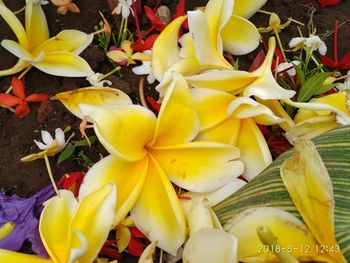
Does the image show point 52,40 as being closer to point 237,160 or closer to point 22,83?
point 22,83

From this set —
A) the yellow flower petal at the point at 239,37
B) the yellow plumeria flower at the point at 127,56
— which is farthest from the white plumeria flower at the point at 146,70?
the yellow flower petal at the point at 239,37

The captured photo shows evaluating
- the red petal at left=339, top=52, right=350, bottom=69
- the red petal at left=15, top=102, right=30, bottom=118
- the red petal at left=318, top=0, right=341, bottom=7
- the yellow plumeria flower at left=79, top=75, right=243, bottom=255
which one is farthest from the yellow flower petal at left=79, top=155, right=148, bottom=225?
the red petal at left=318, top=0, right=341, bottom=7

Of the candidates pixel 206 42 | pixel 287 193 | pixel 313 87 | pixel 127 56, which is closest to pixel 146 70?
pixel 127 56

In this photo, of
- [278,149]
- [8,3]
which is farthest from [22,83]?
[278,149]

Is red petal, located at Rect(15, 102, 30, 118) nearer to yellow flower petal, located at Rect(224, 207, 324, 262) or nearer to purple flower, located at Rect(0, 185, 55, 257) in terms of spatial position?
purple flower, located at Rect(0, 185, 55, 257)

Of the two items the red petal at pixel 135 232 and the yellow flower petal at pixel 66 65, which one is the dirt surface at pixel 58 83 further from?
the red petal at pixel 135 232

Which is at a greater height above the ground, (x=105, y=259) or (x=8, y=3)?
(x=8, y=3)
